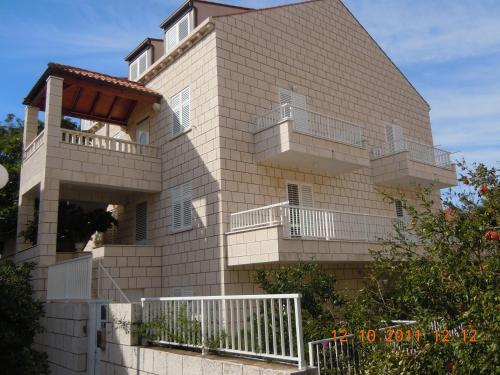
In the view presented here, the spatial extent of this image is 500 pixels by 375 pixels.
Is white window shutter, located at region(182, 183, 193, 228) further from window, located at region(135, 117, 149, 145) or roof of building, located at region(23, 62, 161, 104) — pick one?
roof of building, located at region(23, 62, 161, 104)

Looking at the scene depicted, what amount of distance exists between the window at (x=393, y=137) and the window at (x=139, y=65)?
10180 millimetres

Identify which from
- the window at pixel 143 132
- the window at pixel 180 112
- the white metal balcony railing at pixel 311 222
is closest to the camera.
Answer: the white metal balcony railing at pixel 311 222

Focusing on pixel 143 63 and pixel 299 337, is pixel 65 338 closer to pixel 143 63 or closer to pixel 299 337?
pixel 299 337

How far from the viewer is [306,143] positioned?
43.1 ft

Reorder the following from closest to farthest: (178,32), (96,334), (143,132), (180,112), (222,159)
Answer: (96,334) → (222,159) → (180,112) → (178,32) → (143,132)

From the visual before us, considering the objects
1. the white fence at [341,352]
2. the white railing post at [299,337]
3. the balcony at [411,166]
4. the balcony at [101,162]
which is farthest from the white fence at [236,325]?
the balcony at [411,166]

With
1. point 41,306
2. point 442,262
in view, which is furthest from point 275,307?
point 41,306

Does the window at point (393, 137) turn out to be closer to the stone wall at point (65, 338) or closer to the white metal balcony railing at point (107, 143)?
the white metal balcony railing at point (107, 143)

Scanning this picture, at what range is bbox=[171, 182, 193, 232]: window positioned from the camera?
1380 centimetres

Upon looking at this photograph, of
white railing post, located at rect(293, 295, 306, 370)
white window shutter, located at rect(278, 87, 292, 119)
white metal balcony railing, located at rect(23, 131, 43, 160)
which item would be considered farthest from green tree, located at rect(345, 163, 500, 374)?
white metal balcony railing, located at rect(23, 131, 43, 160)

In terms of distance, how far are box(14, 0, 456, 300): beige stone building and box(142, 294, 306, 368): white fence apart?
11.6 ft

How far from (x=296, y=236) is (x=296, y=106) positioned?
17.3ft

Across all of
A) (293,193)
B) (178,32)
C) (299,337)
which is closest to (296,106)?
(293,193)

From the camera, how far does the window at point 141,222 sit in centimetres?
1580
